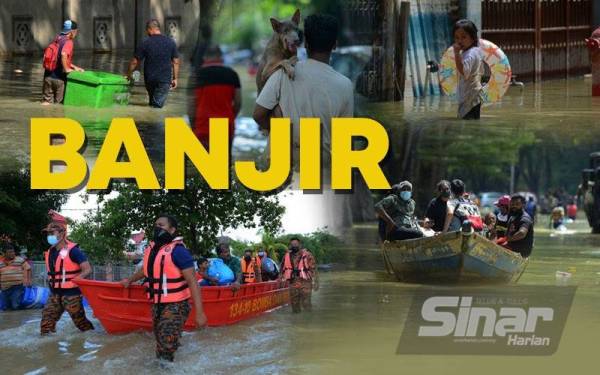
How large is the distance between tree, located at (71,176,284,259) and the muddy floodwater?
2.78m

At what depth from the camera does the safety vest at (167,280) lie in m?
12.8

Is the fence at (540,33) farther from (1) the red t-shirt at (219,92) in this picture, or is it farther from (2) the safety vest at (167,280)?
(2) the safety vest at (167,280)

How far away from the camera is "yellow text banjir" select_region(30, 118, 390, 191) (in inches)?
571

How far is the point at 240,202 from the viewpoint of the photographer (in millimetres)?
23125

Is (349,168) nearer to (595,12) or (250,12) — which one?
(250,12)

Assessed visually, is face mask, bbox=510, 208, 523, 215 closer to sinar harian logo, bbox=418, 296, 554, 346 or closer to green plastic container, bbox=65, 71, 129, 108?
sinar harian logo, bbox=418, 296, 554, 346

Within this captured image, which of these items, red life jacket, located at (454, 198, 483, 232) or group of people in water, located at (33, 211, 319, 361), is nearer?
group of people in water, located at (33, 211, 319, 361)

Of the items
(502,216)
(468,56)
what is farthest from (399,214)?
(468,56)

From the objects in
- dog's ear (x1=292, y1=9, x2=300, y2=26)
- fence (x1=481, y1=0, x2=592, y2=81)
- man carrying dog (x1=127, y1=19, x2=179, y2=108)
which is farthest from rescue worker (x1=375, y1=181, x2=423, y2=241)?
fence (x1=481, y1=0, x2=592, y2=81)

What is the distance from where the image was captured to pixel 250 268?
1962 cm

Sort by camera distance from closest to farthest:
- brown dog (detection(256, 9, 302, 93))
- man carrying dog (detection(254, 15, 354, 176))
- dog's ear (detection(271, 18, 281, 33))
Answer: man carrying dog (detection(254, 15, 354, 176))
brown dog (detection(256, 9, 302, 93))
dog's ear (detection(271, 18, 281, 33))

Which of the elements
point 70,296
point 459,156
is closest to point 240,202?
point 459,156

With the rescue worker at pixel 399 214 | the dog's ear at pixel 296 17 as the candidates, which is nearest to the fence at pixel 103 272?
the rescue worker at pixel 399 214

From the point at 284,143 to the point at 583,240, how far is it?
21.2 metres
